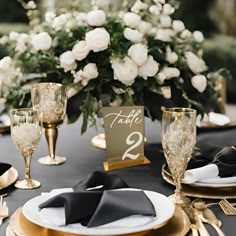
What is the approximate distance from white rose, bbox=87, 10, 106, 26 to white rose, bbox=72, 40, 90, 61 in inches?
3.1

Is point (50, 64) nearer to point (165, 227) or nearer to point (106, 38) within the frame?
point (106, 38)

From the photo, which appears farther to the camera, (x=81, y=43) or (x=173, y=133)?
(x=81, y=43)

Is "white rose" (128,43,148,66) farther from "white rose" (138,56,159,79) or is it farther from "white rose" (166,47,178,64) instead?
"white rose" (166,47,178,64)

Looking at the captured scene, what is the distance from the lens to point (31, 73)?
1.82m

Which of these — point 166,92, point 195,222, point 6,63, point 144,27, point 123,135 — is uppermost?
point 144,27

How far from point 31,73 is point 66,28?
0.21 metres

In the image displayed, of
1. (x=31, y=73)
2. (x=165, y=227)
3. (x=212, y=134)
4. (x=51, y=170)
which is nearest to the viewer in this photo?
(x=165, y=227)

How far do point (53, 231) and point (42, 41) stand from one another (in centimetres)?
85

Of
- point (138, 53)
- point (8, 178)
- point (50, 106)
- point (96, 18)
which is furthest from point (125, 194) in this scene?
point (96, 18)

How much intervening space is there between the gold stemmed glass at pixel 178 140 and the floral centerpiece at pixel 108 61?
15.1 inches

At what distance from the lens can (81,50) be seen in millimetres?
1666

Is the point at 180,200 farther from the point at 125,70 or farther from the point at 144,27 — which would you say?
the point at 144,27

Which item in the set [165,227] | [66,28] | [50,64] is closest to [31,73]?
[50,64]

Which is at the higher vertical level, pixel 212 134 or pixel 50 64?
pixel 50 64
